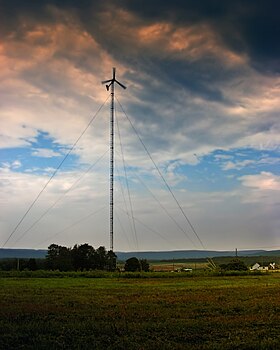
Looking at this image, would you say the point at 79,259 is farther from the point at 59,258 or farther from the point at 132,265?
the point at 132,265

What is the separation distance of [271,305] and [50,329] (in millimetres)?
11624

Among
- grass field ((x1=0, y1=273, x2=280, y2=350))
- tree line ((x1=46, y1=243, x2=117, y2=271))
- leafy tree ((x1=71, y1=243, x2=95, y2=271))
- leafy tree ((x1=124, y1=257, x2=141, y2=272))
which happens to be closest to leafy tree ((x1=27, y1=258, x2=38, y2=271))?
tree line ((x1=46, y1=243, x2=117, y2=271))

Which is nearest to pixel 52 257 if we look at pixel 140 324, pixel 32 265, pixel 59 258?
pixel 59 258

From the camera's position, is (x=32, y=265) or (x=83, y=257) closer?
(x=32, y=265)

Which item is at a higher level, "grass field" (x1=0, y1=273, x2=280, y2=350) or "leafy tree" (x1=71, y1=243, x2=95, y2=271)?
"leafy tree" (x1=71, y1=243, x2=95, y2=271)

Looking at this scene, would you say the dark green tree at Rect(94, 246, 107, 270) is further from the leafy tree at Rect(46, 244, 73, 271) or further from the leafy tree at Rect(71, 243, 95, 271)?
the leafy tree at Rect(46, 244, 73, 271)

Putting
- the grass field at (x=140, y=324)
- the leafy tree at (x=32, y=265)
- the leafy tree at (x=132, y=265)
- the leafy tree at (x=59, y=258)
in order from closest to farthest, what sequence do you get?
1. the grass field at (x=140, y=324)
2. the leafy tree at (x=59, y=258)
3. the leafy tree at (x=132, y=265)
4. the leafy tree at (x=32, y=265)

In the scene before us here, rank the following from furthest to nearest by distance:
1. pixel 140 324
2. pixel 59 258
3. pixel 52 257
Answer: pixel 52 257 → pixel 59 258 → pixel 140 324

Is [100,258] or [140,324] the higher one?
[100,258]

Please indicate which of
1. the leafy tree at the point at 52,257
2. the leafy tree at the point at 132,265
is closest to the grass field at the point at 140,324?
the leafy tree at the point at 132,265

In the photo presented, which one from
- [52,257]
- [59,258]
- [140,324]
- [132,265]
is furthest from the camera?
[52,257]

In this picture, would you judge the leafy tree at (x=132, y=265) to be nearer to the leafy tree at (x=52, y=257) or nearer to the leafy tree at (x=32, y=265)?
the leafy tree at (x=52, y=257)

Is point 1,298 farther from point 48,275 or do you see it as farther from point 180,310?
point 48,275

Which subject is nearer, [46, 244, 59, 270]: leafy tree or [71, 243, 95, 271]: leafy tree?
[46, 244, 59, 270]: leafy tree
